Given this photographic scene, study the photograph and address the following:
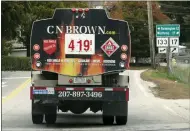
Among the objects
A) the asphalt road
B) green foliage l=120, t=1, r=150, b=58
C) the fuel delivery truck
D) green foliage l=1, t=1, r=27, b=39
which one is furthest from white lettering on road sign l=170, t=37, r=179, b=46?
green foliage l=120, t=1, r=150, b=58

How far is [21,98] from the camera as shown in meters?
19.8

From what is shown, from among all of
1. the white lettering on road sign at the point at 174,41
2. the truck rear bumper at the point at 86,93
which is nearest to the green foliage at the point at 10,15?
the white lettering on road sign at the point at 174,41

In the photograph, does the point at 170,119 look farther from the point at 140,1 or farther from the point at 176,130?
the point at 140,1

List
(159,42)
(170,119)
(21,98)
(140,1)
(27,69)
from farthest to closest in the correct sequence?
(140,1) → (27,69) → (159,42) → (21,98) → (170,119)

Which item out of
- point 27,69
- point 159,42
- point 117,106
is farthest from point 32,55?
point 27,69

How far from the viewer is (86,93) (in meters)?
11.3

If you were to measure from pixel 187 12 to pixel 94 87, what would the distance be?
67.1 metres

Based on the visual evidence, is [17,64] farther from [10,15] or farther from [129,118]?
[129,118]

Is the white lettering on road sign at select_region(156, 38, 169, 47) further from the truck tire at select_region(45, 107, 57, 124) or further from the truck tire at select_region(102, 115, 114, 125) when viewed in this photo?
the truck tire at select_region(45, 107, 57, 124)

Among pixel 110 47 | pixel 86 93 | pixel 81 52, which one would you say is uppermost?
pixel 110 47

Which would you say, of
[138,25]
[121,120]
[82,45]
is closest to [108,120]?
[121,120]

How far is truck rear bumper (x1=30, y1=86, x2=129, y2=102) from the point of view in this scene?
1125 centimetres

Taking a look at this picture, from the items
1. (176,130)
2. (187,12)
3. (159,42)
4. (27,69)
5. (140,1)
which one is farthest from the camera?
(187,12)

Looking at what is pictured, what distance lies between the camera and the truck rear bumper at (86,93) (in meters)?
11.2
